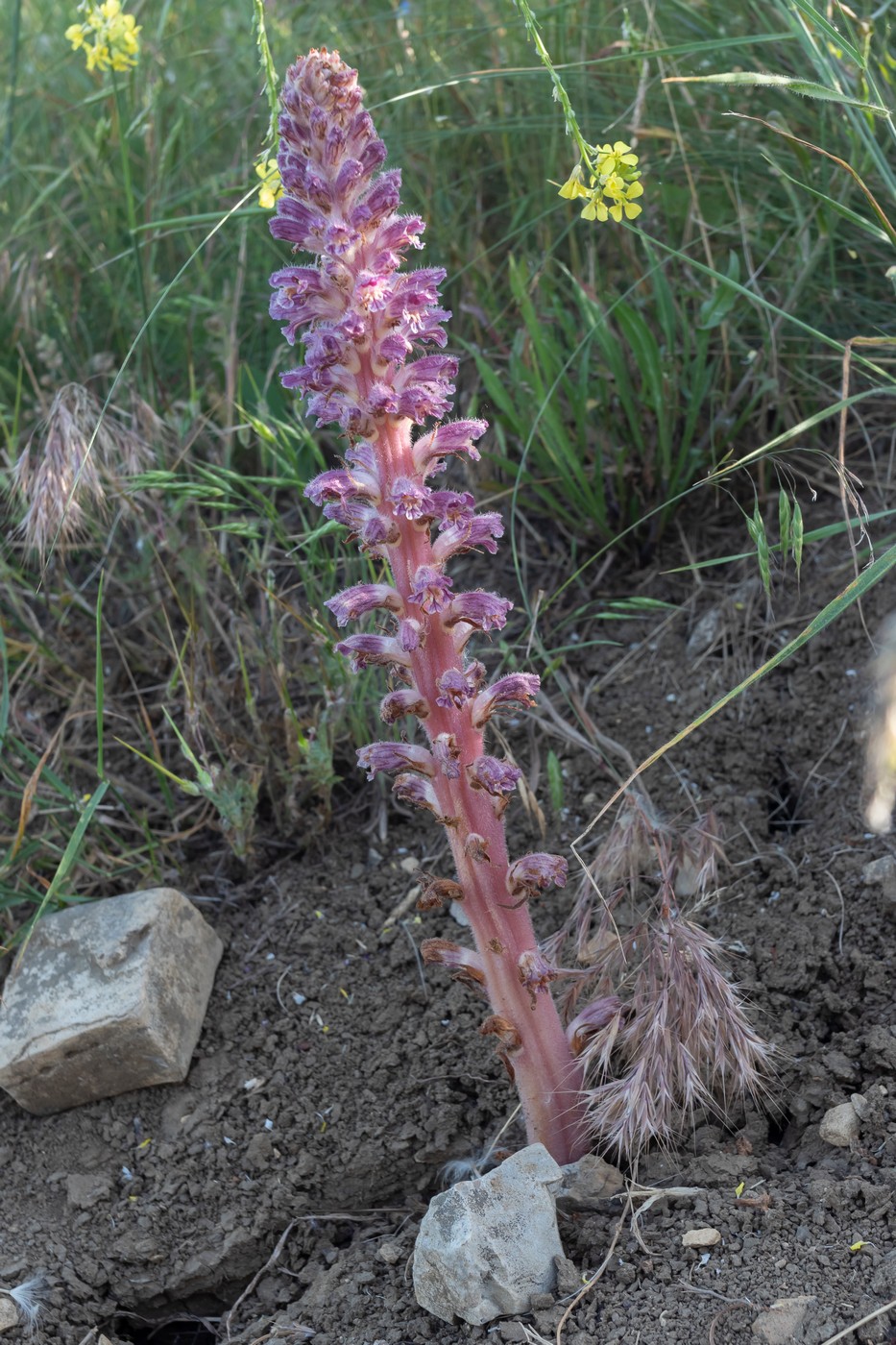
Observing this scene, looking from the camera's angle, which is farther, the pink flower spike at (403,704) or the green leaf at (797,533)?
the green leaf at (797,533)

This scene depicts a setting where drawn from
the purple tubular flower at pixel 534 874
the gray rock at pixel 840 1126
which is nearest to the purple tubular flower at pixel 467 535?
the purple tubular flower at pixel 534 874

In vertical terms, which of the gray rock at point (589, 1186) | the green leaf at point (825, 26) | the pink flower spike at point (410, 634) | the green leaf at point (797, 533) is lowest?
the gray rock at point (589, 1186)

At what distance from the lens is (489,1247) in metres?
1.90

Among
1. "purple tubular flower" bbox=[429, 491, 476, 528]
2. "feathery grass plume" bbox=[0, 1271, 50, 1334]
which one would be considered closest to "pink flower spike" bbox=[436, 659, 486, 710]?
"purple tubular flower" bbox=[429, 491, 476, 528]

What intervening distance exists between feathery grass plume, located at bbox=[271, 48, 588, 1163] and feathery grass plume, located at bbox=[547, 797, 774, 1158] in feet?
0.29

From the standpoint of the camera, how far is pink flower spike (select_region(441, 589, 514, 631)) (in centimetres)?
192

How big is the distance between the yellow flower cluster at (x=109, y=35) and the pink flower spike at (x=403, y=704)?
181 cm

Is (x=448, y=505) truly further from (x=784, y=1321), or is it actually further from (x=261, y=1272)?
(x=261, y=1272)

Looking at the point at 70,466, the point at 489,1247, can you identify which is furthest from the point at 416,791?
the point at 70,466

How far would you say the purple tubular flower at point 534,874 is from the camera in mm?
1998

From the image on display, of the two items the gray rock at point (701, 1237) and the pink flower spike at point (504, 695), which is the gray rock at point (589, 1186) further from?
the pink flower spike at point (504, 695)

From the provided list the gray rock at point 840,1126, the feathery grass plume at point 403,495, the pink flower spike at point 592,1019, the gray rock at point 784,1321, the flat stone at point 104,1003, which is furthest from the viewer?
the flat stone at point 104,1003

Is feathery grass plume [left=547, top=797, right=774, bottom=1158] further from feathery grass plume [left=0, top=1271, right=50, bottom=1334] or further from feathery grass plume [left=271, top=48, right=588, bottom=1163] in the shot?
feathery grass plume [left=0, top=1271, right=50, bottom=1334]

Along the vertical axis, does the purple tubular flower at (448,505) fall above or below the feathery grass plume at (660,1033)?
above
